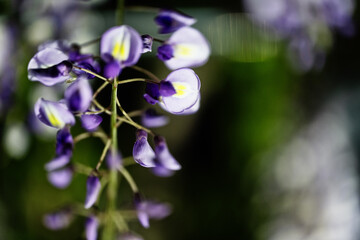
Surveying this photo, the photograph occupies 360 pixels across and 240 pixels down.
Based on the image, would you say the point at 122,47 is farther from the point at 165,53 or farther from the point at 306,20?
the point at 306,20

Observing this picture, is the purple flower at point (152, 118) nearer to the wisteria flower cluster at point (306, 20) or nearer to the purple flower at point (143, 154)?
the purple flower at point (143, 154)

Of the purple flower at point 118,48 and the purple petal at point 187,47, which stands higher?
the purple petal at point 187,47

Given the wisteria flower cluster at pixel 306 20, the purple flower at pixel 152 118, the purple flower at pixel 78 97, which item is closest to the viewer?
the purple flower at pixel 78 97

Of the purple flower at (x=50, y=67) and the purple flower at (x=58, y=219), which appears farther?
the purple flower at (x=58, y=219)

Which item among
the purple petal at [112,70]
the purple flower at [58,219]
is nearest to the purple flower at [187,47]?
the purple petal at [112,70]

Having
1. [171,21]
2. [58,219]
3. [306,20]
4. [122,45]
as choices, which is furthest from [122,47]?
[306,20]

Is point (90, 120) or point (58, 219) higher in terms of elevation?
point (90, 120)
